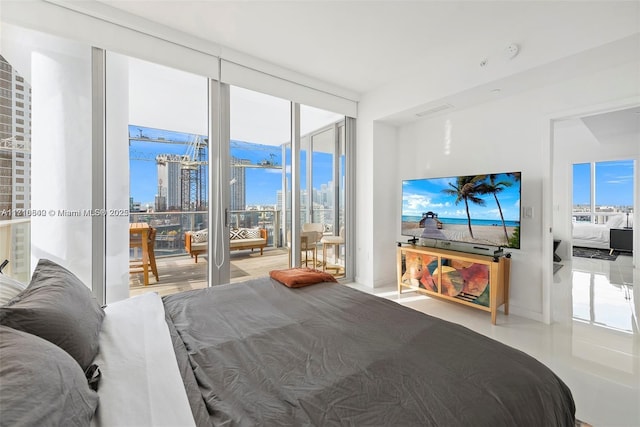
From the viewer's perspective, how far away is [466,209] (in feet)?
10.8

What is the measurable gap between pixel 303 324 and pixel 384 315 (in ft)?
1.51

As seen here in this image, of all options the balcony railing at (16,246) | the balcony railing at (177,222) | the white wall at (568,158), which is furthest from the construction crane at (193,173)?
the white wall at (568,158)

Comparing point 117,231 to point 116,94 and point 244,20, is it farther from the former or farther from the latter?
point 244,20

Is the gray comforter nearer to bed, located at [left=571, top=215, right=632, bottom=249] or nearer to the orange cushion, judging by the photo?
the orange cushion

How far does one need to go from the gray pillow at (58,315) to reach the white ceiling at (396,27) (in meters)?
2.39

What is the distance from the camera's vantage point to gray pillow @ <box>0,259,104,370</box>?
0.97 metres

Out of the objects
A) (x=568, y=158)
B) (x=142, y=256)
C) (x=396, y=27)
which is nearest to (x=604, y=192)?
(x=568, y=158)

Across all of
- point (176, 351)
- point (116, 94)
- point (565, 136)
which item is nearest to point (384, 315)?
point (176, 351)

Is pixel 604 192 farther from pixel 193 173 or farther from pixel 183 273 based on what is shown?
pixel 183 273

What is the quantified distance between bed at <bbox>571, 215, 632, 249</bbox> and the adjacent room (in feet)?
11.4

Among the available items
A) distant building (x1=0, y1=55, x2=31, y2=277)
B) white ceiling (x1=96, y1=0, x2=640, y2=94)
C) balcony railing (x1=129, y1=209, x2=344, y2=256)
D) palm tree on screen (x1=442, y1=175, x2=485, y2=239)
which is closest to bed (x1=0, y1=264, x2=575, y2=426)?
distant building (x1=0, y1=55, x2=31, y2=277)

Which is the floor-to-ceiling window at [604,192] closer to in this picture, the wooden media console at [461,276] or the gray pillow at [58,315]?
the wooden media console at [461,276]

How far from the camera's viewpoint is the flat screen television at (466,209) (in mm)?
2959

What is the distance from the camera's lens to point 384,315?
158 centimetres
